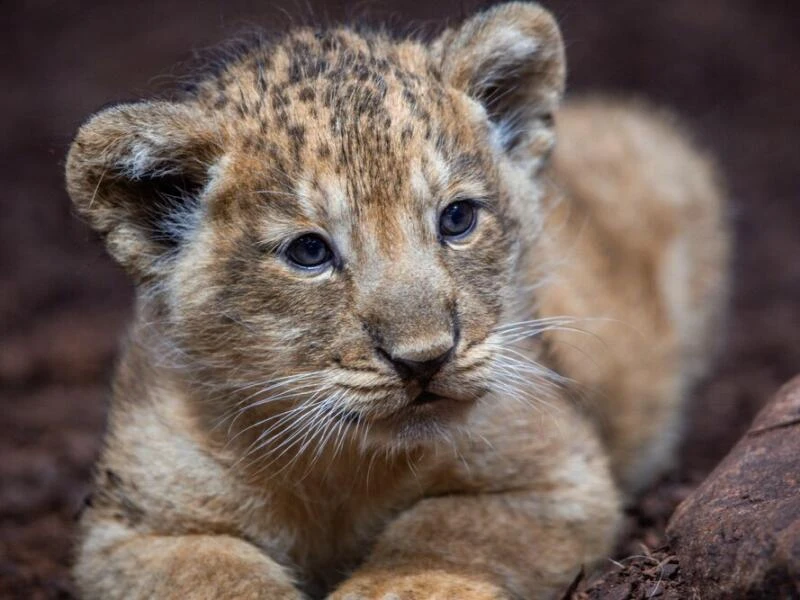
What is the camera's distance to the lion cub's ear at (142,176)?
14.4 ft

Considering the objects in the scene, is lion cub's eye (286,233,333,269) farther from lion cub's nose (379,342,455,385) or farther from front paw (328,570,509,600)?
front paw (328,570,509,600)

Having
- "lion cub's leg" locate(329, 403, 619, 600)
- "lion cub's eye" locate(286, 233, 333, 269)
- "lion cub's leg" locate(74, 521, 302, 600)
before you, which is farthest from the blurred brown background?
"lion cub's eye" locate(286, 233, 333, 269)

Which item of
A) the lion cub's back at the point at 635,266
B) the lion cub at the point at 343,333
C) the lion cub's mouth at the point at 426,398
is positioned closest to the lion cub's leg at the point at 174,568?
the lion cub at the point at 343,333

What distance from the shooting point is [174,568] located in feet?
14.7

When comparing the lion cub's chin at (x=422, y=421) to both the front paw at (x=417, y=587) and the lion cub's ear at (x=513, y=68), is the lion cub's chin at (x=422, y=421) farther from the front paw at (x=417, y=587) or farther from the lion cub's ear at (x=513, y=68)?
the lion cub's ear at (x=513, y=68)

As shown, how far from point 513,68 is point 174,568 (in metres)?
2.46

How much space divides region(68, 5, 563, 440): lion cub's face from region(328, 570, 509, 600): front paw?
1.82ft

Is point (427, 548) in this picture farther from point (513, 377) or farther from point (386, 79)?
point (386, 79)

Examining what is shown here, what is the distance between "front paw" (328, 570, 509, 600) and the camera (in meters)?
4.23

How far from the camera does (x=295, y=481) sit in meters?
4.70

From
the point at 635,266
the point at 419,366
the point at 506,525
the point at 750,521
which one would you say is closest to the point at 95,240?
the point at 419,366

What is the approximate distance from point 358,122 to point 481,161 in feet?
1.94

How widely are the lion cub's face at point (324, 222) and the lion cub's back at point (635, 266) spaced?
1.09 meters

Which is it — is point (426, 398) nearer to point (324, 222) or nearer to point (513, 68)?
point (324, 222)
